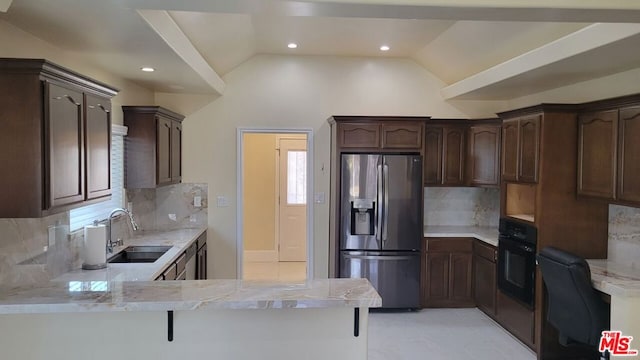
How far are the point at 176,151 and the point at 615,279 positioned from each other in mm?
4315

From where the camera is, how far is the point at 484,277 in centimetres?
479

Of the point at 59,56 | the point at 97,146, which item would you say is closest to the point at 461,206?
the point at 97,146

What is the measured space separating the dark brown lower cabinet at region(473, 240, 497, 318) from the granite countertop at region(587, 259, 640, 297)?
1.15m

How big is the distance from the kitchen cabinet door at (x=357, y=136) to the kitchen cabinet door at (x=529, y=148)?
58.4 inches

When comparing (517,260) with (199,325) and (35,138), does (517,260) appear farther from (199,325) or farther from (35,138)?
(35,138)

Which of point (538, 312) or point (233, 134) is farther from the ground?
point (233, 134)

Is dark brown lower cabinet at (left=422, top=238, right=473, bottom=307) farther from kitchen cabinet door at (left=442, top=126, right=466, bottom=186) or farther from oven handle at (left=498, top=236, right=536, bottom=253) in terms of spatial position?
kitchen cabinet door at (left=442, top=126, right=466, bottom=186)

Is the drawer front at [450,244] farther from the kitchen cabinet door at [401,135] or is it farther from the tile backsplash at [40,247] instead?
the tile backsplash at [40,247]

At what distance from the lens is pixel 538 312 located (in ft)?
12.5

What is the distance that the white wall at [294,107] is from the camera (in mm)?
5254

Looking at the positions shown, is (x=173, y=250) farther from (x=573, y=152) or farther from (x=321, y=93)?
(x=573, y=152)

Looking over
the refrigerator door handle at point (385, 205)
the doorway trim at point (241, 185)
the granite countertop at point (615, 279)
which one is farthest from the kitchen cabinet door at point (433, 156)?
the granite countertop at point (615, 279)

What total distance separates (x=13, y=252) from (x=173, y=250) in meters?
1.49

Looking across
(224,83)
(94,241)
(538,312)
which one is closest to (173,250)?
(94,241)
